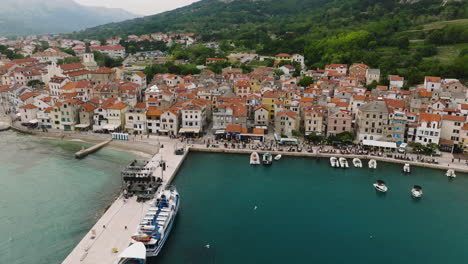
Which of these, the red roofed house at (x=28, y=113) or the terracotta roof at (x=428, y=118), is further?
the red roofed house at (x=28, y=113)

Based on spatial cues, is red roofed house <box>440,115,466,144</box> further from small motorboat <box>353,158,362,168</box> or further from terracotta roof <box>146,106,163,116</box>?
terracotta roof <box>146,106,163,116</box>

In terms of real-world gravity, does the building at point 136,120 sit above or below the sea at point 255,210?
above

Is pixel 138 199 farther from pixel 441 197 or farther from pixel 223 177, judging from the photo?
pixel 441 197

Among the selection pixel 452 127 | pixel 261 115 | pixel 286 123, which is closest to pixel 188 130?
pixel 261 115

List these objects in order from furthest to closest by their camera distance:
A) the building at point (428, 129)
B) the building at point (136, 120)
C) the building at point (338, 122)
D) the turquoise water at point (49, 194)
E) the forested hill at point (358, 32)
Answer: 1. the forested hill at point (358, 32)
2. the building at point (136, 120)
3. the building at point (338, 122)
4. the building at point (428, 129)
5. the turquoise water at point (49, 194)

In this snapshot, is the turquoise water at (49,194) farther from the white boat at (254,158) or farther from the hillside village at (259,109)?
the white boat at (254,158)

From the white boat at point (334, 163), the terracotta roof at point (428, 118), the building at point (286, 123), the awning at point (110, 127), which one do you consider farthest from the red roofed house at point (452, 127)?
the awning at point (110, 127)

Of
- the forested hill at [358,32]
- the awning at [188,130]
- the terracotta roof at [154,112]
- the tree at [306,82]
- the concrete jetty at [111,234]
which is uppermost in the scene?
the forested hill at [358,32]
